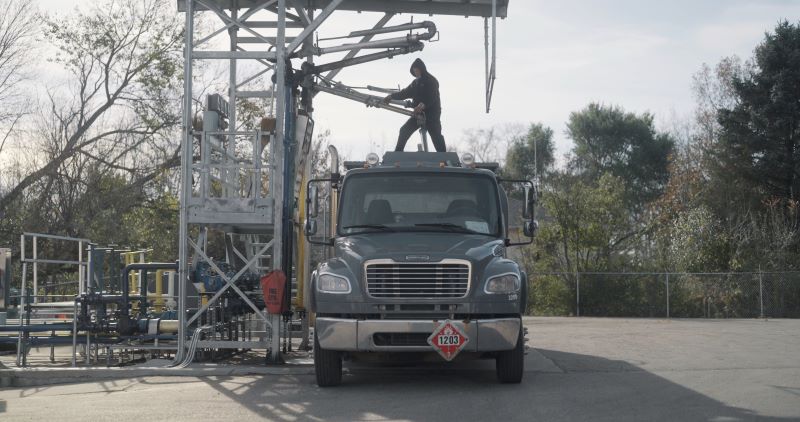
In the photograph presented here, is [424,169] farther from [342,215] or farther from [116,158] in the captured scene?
[116,158]

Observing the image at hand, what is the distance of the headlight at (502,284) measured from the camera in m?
10.5

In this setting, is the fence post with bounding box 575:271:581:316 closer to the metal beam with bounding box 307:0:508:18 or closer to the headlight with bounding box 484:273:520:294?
the metal beam with bounding box 307:0:508:18

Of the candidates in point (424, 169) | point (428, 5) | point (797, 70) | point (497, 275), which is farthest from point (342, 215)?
point (797, 70)

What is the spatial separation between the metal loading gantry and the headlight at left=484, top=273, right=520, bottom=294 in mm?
3830

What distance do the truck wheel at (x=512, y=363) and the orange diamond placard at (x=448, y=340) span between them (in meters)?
0.84

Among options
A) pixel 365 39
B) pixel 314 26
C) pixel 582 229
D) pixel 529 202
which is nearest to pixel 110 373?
pixel 314 26

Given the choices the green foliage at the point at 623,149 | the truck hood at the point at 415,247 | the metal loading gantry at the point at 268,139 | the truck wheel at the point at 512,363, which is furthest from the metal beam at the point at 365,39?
the green foliage at the point at 623,149

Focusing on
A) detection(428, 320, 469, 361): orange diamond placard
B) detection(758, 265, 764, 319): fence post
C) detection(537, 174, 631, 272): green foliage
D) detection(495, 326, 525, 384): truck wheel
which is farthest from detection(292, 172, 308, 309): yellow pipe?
detection(537, 174, 631, 272): green foliage

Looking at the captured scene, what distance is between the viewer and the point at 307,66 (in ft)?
48.2

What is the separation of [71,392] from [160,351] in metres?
4.16

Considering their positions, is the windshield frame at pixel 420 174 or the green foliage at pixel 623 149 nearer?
the windshield frame at pixel 420 174

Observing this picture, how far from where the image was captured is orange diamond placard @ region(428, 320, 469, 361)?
1023 cm

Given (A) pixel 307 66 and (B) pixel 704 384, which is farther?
(A) pixel 307 66

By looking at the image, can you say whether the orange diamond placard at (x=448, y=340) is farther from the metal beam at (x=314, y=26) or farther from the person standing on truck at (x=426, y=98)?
the metal beam at (x=314, y=26)
